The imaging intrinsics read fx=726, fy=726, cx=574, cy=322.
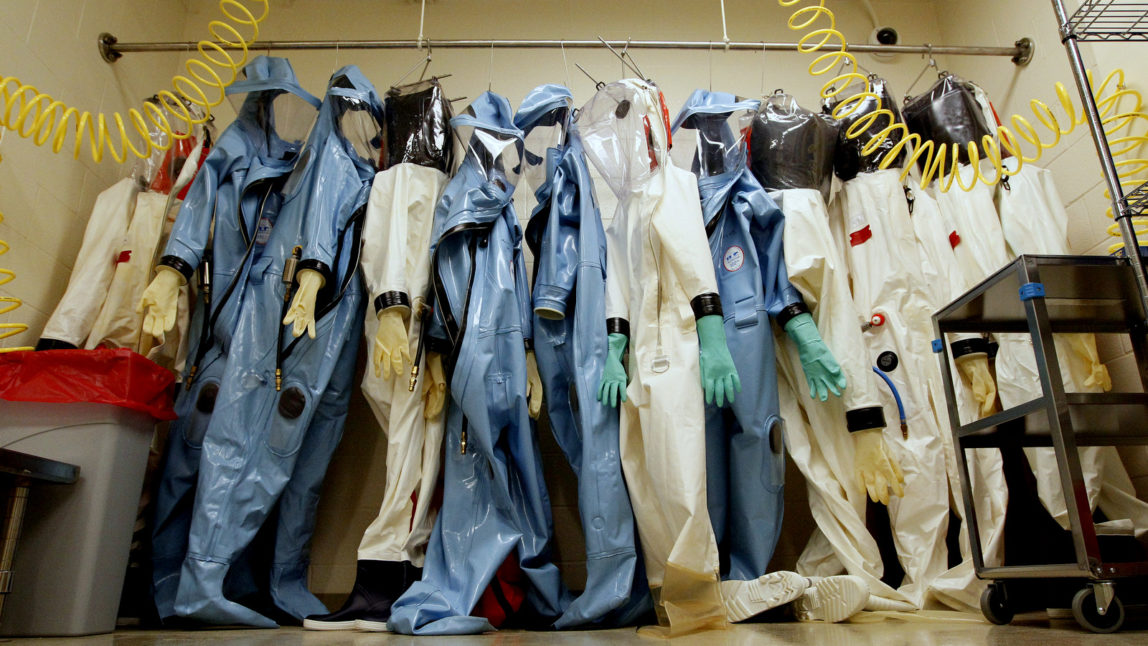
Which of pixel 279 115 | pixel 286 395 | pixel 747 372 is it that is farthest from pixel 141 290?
pixel 747 372

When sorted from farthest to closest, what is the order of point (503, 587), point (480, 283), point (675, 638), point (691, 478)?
point (480, 283) → point (503, 587) → point (691, 478) → point (675, 638)

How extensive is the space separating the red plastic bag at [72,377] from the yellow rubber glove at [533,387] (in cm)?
120

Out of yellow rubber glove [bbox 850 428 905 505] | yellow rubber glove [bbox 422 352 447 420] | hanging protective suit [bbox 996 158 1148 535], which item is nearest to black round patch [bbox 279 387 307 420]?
yellow rubber glove [bbox 422 352 447 420]

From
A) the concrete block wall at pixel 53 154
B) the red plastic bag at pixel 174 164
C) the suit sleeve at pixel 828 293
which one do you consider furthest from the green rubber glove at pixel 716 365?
the concrete block wall at pixel 53 154

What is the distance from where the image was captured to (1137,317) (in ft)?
6.98

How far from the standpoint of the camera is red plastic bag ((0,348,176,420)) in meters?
2.03

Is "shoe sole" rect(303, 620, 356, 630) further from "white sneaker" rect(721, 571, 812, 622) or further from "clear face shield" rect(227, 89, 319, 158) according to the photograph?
"clear face shield" rect(227, 89, 319, 158)

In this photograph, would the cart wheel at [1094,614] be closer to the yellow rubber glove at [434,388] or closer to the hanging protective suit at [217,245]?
the yellow rubber glove at [434,388]

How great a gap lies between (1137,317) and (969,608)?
100 cm

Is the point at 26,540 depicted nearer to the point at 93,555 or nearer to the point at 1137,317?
the point at 93,555

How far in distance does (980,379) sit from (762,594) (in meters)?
1.10

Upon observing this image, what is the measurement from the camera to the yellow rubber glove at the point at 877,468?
2277 millimetres

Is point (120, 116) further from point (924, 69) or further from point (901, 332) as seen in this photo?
point (924, 69)

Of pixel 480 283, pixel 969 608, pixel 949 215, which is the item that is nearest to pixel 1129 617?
pixel 969 608
